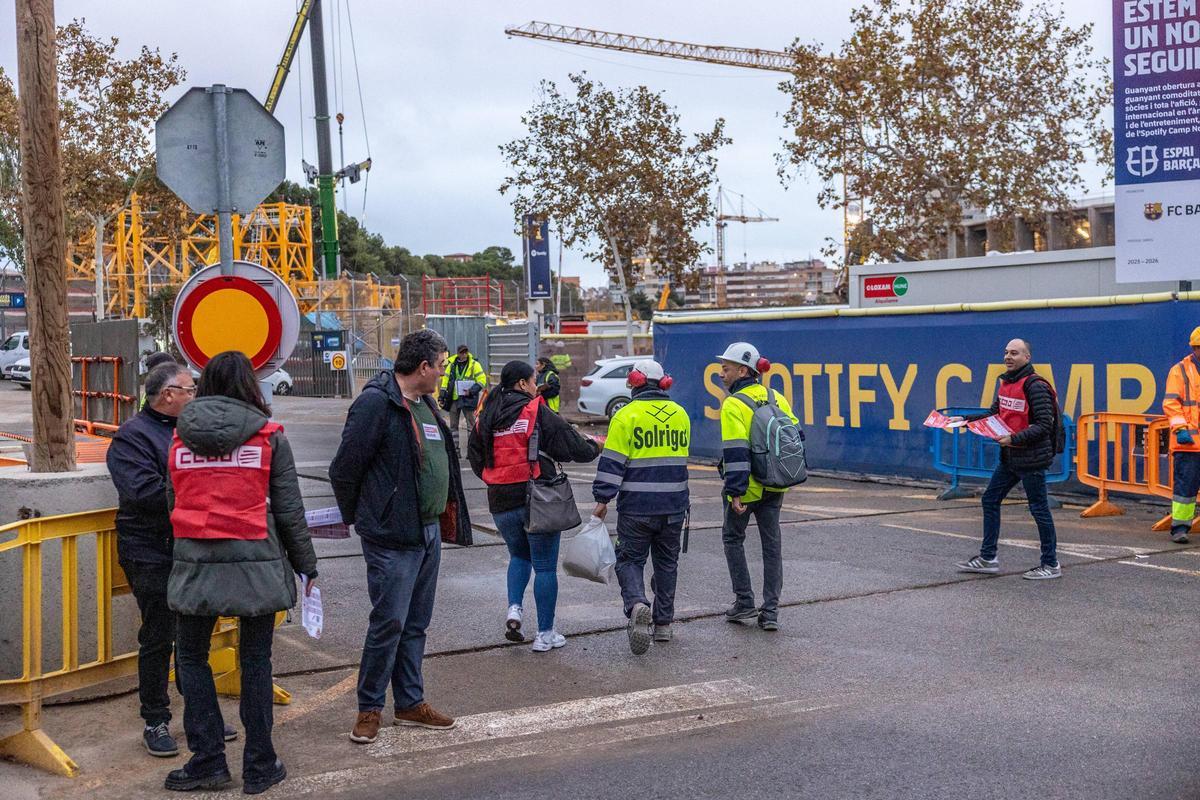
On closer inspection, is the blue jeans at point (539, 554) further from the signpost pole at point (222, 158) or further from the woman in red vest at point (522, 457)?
the signpost pole at point (222, 158)

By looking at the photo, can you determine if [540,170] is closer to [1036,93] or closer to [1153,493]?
[1036,93]

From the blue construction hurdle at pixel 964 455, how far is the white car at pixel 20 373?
106ft

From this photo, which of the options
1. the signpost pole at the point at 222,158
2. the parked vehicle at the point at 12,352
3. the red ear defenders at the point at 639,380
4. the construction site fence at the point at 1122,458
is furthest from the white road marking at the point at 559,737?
the parked vehicle at the point at 12,352

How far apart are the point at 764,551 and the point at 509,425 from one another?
190 centimetres

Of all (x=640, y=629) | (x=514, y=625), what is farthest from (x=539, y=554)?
(x=640, y=629)

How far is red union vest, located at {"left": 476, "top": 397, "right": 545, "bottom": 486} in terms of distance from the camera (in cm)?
739

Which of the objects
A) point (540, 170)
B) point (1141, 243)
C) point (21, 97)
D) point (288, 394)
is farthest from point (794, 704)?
point (288, 394)

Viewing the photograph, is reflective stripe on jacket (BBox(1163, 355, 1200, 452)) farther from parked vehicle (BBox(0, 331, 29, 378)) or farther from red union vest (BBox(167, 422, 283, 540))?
parked vehicle (BBox(0, 331, 29, 378))

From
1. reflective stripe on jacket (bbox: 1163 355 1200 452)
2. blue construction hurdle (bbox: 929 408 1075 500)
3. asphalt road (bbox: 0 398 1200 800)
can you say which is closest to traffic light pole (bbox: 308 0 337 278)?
blue construction hurdle (bbox: 929 408 1075 500)

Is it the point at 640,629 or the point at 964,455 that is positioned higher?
the point at 964,455

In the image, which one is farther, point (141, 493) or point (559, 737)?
point (559, 737)

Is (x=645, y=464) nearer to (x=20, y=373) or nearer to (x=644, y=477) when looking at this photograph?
(x=644, y=477)

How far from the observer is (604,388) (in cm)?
2591

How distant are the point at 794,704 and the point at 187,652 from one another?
9.69 ft
